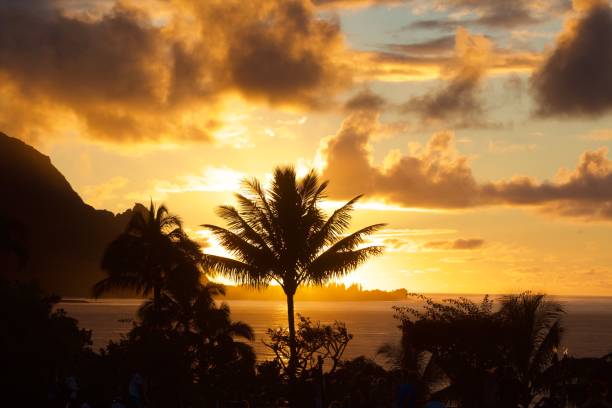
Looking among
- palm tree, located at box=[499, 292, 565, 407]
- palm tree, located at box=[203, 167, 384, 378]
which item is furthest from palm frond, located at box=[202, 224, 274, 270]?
palm tree, located at box=[499, 292, 565, 407]

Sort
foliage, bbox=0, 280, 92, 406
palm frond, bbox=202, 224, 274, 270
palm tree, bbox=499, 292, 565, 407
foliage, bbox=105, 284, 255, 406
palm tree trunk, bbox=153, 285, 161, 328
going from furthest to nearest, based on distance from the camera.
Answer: palm tree trunk, bbox=153, 285, 161, 328
palm frond, bbox=202, 224, 274, 270
palm tree, bbox=499, 292, 565, 407
foliage, bbox=105, 284, 255, 406
foliage, bbox=0, 280, 92, 406

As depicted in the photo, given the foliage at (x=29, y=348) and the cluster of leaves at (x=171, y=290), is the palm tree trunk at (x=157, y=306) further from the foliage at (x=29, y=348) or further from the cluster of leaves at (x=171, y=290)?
the foliage at (x=29, y=348)

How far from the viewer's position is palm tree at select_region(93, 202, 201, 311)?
40.6 metres

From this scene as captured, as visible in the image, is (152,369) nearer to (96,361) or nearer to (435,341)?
(96,361)

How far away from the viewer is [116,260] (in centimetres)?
4094

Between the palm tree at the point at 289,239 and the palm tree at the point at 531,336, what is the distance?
6558mm

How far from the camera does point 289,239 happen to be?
35781mm

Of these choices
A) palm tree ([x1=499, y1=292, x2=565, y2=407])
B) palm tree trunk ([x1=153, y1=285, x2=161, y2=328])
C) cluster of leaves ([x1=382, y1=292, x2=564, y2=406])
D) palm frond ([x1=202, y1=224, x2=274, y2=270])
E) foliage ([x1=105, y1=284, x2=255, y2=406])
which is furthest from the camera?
palm tree trunk ([x1=153, y1=285, x2=161, y2=328])

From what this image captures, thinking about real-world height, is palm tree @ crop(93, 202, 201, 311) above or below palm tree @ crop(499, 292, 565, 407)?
above

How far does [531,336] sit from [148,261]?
18.2 m

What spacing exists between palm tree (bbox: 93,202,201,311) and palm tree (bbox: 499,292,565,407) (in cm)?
1530

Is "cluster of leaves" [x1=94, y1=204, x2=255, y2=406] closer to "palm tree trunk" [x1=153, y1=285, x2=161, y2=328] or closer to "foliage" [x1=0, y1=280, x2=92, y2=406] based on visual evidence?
"palm tree trunk" [x1=153, y1=285, x2=161, y2=328]

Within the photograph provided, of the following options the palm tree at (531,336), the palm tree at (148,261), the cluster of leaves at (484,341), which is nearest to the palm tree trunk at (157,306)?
the palm tree at (148,261)

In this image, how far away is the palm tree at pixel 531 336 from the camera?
31938 mm
